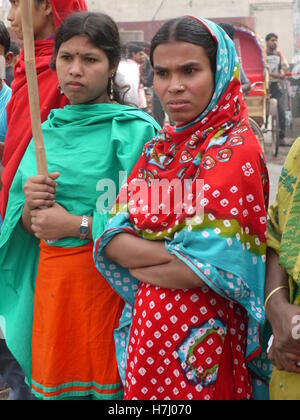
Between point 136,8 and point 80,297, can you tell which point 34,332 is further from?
point 136,8

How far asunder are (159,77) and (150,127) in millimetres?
364

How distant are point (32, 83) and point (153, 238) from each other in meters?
0.69

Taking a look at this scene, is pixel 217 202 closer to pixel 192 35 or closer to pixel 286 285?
pixel 286 285

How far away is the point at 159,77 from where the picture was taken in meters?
2.06

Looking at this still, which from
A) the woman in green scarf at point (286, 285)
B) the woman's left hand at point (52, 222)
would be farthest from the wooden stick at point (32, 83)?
the woman in green scarf at point (286, 285)

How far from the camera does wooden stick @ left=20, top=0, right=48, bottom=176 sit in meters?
2.08

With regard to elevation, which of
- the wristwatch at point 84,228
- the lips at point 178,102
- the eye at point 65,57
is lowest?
the wristwatch at point 84,228

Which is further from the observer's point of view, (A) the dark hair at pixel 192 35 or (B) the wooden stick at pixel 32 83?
(B) the wooden stick at pixel 32 83

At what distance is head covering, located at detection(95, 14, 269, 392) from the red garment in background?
754 millimetres

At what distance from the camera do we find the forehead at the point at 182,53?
1.96 meters

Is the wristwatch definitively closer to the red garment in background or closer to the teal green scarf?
the teal green scarf

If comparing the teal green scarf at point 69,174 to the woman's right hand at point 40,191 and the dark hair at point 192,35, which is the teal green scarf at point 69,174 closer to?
the woman's right hand at point 40,191

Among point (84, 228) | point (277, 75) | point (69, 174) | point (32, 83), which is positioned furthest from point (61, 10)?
point (277, 75)

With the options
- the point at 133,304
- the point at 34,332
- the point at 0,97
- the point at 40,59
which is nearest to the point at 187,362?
the point at 133,304
